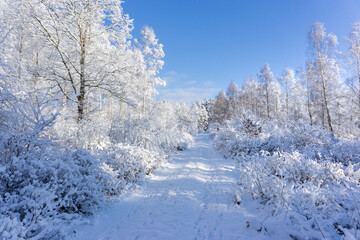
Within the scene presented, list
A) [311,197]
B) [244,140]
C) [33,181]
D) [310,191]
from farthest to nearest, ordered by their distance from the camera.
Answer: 1. [244,140]
2. [310,191]
3. [311,197]
4. [33,181]

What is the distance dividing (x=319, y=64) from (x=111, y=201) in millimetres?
19929

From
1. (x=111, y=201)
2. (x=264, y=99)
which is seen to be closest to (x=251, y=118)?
(x=111, y=201)

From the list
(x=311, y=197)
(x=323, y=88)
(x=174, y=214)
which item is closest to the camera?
(x=311, y=197)

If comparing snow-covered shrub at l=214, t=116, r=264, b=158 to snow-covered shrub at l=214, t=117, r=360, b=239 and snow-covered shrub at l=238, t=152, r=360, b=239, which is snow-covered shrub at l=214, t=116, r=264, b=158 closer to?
snow-covered shrub at l=214, t=117, r=360, b=239

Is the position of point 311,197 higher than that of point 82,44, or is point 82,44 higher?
point 82,44

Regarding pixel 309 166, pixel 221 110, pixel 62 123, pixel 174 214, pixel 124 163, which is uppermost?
pixel 221 110

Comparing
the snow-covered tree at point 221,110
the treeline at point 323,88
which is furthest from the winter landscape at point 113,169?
the snow-covered tree at point 221,110

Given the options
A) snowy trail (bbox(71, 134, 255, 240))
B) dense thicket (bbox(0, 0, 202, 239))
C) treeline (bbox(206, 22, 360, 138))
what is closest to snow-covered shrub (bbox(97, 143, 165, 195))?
dense thicket (bbox(0, 0, 202, 239))

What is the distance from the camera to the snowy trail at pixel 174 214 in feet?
10.4

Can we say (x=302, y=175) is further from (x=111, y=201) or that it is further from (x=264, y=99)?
(x=264, y=99)

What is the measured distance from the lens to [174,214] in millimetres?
3889

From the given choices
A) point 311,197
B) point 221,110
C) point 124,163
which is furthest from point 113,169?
point 221,110

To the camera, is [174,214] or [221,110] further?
[221,110]

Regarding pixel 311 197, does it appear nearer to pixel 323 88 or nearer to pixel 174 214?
pixel 174 214
